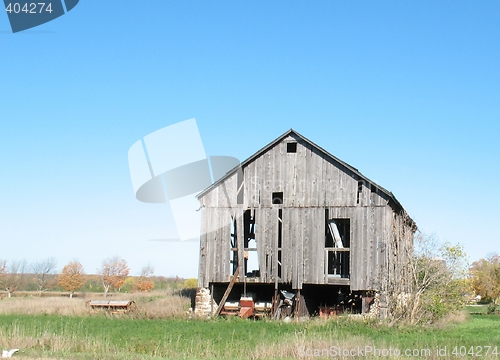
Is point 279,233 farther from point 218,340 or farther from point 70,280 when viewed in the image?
point 70,280

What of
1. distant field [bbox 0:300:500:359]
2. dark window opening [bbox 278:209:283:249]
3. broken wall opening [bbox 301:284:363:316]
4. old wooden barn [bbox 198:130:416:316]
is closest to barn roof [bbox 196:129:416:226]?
old wooden barn [bbox 198:130:416:316]

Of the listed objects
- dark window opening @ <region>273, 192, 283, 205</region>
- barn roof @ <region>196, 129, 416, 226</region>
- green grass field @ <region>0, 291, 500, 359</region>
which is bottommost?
green grass field @ <region>0, 291, 500, 359</region>

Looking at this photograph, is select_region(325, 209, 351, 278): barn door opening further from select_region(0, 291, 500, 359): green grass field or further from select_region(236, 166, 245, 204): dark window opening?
select_region(0, 291, 500, 359): green grass field

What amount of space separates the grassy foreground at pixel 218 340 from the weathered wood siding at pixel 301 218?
299 centimetres

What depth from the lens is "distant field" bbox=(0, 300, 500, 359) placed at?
589 inches

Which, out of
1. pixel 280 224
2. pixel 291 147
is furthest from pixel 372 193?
pixel 280 224

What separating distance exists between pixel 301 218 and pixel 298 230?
A: 0.56 m

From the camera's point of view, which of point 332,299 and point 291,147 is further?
point 332,299

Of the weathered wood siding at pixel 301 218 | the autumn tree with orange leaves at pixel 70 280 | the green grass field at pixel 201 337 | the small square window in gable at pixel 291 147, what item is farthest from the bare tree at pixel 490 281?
the autumn tree with orange leaves at pixel 70 280

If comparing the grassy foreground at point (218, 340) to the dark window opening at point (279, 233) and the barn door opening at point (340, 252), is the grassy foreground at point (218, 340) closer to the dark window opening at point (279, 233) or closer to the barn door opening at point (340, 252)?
the dark window opening at point (279, 233)

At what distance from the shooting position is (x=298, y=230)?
2705 cm

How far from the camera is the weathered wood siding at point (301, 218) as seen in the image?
2616 cm

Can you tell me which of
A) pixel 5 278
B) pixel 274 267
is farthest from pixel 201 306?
pixel 5 278

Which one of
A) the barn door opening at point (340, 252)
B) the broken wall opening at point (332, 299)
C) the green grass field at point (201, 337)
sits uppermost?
the barn door opening at point (340, 252)
